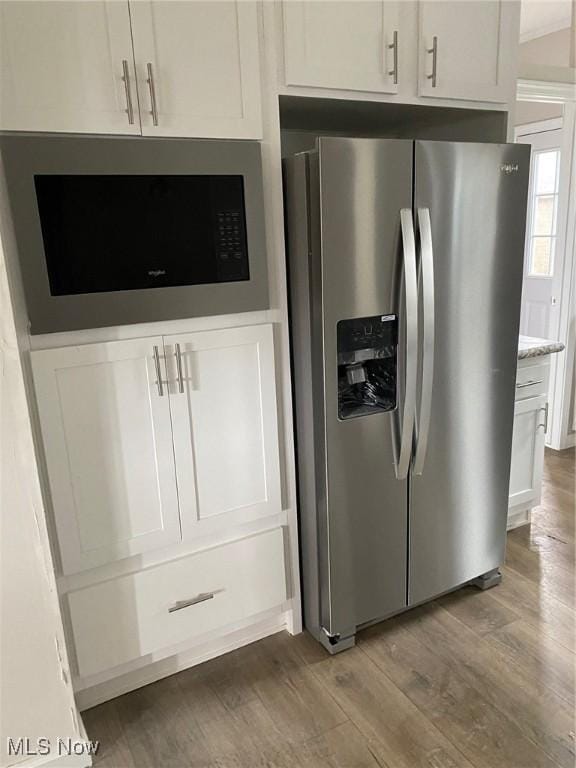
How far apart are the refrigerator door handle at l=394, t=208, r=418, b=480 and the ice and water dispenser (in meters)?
0.05

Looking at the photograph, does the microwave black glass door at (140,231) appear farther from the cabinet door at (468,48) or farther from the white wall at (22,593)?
the cabinet door at (468,48)

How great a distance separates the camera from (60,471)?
67.0 inches

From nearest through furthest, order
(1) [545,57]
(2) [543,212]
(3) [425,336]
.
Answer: (3) [425,336], (1) [545,57], (2) [543,212]

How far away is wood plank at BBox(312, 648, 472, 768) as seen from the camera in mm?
1747

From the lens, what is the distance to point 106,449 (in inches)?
69.3

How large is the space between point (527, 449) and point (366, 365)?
127 cm

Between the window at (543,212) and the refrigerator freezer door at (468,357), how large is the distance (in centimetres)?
220

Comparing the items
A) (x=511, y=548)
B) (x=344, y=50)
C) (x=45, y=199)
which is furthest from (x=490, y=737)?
(x=344, y=50)

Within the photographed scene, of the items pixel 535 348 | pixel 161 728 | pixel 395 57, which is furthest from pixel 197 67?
pixel 161 728

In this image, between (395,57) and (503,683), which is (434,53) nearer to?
(395,57)

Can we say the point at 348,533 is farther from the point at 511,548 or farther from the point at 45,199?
the point at 45,199

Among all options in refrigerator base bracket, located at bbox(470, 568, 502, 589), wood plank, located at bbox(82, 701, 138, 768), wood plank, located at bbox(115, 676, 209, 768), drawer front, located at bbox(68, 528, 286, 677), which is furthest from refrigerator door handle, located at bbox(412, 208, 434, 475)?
wood plank, located at bbox(82, 701, 138, 768)

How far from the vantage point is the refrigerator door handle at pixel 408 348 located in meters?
1.88

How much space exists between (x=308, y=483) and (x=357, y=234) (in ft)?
2.88
